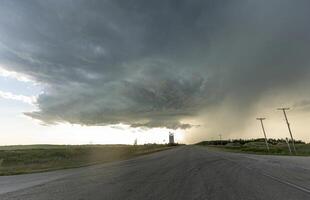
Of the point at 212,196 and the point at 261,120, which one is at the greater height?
the point at 261,120

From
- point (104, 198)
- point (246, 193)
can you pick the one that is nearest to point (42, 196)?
point (104, 198)

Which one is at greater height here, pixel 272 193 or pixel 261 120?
pixel 261 120

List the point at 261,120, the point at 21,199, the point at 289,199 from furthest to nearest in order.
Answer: the point at 261,120, the point at 21,199, the point at 289,199

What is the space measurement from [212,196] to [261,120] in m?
71.3

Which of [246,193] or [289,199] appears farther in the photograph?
[246,193]

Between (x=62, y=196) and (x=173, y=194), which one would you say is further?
(x=62, y=196)

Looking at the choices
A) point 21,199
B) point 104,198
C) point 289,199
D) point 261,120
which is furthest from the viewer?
point 261,120

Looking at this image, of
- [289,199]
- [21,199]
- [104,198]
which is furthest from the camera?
[21,199]

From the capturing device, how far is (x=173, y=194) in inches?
333

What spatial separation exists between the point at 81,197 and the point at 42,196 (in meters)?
1.84

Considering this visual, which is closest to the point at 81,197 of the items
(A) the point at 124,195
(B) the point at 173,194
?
(A) the point at 124,195

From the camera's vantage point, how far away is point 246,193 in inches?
336

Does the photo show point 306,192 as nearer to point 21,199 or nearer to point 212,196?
point 212,196

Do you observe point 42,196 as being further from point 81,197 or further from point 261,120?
point 261,120
